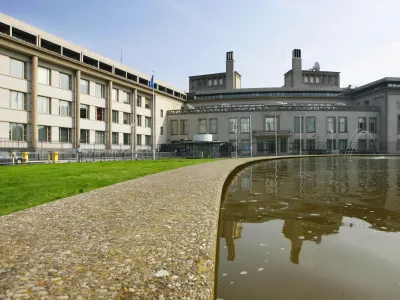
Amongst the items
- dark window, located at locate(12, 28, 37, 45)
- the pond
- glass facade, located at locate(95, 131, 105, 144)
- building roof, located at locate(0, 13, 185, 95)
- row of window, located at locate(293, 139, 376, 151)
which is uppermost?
building roof, located at locate(0, 13, 185, 95)

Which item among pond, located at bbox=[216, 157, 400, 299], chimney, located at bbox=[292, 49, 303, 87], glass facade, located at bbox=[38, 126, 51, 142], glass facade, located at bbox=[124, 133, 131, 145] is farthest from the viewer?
chimney, located at bbox=[292, 49, 303, 87]

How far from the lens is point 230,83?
94875 millimetres

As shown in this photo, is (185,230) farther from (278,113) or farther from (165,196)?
(278,113)

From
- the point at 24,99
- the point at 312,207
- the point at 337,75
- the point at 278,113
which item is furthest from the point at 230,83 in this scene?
the point at 312,207

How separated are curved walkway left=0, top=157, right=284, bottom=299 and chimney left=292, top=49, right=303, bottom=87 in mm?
93400

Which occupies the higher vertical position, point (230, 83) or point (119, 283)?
point (230, 83)

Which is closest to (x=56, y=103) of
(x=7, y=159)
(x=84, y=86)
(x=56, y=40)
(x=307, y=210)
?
(x=84, y=86)

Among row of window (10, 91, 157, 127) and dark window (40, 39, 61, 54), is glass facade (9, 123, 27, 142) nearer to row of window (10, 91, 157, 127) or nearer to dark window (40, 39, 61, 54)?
row of window (10, 91, 157, 127)

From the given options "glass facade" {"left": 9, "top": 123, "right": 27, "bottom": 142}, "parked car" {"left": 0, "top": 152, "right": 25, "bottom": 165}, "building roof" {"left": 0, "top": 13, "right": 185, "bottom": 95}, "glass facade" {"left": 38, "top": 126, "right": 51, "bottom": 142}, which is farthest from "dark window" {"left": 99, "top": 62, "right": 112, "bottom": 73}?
"parked car" {"left": 0, "top": 152, "right": 25, "bottom": 165}

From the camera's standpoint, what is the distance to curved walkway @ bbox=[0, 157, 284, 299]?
3014 mm

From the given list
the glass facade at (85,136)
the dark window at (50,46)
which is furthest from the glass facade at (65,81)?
the glass facade at (85,136)

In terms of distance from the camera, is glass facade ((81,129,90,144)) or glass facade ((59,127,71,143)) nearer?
glass facade ((59,127,71,143))

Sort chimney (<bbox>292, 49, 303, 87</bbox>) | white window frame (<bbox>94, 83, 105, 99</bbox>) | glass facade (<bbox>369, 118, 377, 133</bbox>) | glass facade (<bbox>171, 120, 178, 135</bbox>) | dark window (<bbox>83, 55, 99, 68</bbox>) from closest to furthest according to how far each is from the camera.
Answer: dark window (<bbox>83, 55, 99, 68</bbox>) → white window frame (<bbox>94, 83, 105, 99</bbox>) → glass facade (<bbox>369, 118, 377, 133</bbox>) → glass facade (<bbox>171, 120, 178, 135</bbox>) → chimney (<bbox>292, 49, 303, 87</bbox>)

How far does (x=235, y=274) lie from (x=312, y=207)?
201 inches
